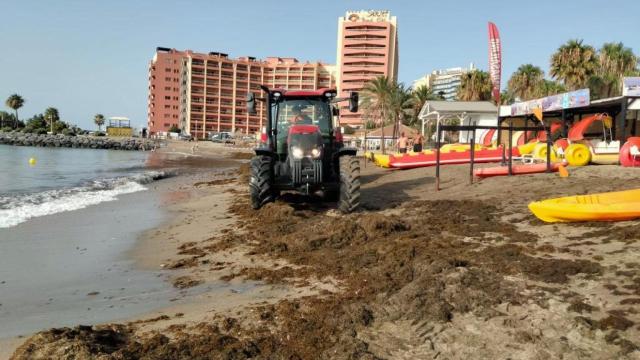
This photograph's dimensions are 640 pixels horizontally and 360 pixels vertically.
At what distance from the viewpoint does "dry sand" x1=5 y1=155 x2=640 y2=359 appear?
3174 millimetres

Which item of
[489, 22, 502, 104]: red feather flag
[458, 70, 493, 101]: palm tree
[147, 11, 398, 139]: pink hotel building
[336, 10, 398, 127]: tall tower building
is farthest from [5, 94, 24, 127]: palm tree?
[489, 22, 502, 104]: red feather flag

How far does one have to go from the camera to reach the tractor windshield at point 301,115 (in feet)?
30.9

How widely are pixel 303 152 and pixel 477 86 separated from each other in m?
40.1

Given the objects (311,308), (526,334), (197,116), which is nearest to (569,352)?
(526,334)

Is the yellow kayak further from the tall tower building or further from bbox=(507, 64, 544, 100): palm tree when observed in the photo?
the tall tower building

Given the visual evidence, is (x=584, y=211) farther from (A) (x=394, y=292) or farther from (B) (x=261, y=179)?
(B) (x=261, y=179)

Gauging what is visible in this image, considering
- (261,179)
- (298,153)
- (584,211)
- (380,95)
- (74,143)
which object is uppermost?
(380,95)

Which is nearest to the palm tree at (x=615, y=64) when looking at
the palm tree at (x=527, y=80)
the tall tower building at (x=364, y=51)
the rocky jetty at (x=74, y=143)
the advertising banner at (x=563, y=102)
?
the palm tree at (x=527, y=80)

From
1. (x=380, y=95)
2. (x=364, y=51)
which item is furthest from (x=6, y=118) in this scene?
(x=380, y=95)

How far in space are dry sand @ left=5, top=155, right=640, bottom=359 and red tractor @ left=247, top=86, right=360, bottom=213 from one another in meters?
0.93

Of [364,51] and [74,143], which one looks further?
[364,51]

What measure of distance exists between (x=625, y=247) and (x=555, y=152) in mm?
9631

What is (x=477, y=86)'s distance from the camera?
44031 mm

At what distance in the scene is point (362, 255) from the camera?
18.3 ft
